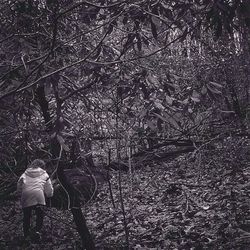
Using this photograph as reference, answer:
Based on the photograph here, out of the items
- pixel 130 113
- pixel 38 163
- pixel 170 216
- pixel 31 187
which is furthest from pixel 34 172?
pixel 130 113

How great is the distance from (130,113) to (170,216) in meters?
4.46

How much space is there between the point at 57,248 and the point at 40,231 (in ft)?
2.85

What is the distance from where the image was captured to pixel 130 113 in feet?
16.1

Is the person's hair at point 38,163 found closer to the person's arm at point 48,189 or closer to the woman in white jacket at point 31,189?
the woman in white jacket at point 31,189

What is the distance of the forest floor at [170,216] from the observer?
734 cm

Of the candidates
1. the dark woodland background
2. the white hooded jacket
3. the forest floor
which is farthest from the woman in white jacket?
the forest floor

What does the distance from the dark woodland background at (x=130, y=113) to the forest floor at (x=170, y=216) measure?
0.10 ft

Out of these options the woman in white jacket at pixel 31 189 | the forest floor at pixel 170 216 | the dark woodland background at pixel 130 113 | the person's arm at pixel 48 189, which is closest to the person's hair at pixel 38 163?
the dark woodland background at pixel 130 113

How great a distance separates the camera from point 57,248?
8.45 metres

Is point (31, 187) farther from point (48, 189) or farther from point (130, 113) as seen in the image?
point (130, 113)

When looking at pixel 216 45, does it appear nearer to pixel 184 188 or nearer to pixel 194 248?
pixel 184 188

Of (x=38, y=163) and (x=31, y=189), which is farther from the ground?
(x=38, y=163)

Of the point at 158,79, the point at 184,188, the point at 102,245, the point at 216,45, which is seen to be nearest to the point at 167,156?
the point at 184,188

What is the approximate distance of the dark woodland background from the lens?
4105mm
